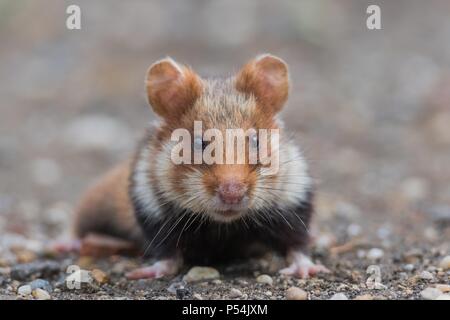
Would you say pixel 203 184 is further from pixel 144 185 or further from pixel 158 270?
pixel 158 270

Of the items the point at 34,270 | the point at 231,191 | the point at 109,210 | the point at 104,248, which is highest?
the point at 231,191

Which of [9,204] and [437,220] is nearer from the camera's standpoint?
[437,220]

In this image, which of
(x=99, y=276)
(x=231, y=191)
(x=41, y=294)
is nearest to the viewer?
(x=231, y=191)

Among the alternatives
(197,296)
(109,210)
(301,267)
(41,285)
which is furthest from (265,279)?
(109,210)

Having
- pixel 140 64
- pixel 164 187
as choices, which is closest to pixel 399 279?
pixel 164 187

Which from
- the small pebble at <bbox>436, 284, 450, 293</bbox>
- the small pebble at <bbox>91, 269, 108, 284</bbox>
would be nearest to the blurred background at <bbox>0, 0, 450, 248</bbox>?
the small pebble at <bbox>436, 284, 450, 293</bbox>

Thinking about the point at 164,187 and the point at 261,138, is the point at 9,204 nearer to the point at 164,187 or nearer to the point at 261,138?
the point at 164,187

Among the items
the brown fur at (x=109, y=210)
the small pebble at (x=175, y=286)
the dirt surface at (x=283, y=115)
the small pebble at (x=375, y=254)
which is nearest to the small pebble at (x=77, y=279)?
the dirt surface at (x=283, y=115)
